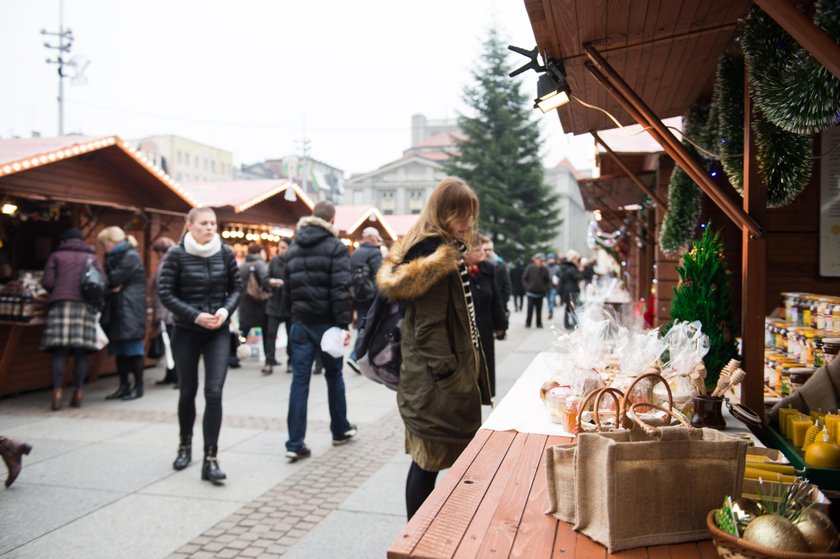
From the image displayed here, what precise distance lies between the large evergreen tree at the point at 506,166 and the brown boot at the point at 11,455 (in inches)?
1369

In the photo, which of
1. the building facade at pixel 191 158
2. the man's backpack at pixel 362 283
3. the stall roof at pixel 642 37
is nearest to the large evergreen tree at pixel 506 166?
the man's backpack at pixel 362 283

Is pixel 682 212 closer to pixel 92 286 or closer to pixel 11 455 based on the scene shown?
pixel 11 455

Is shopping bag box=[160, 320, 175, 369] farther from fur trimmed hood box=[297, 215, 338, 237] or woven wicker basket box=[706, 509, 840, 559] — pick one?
woven wicker basket box=[706, 509, 840, 559]

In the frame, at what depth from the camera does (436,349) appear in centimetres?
333

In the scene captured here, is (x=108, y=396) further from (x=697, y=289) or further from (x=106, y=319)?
(x=697, y=289)

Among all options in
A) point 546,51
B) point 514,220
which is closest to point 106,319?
point 546,51

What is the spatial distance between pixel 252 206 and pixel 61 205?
5.67 meters

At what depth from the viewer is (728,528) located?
1.54 metres

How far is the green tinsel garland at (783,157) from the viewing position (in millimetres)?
2895

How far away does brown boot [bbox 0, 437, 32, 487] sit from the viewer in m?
4.57

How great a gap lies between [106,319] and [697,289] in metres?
7.13

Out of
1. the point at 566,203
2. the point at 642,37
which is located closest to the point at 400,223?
the point at 642,37

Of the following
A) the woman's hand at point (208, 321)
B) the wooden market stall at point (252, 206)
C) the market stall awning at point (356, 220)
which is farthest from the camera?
the market stall awning at point (356, 220)

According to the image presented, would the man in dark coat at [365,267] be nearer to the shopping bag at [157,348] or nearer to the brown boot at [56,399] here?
the shopping bag at [157,348]
